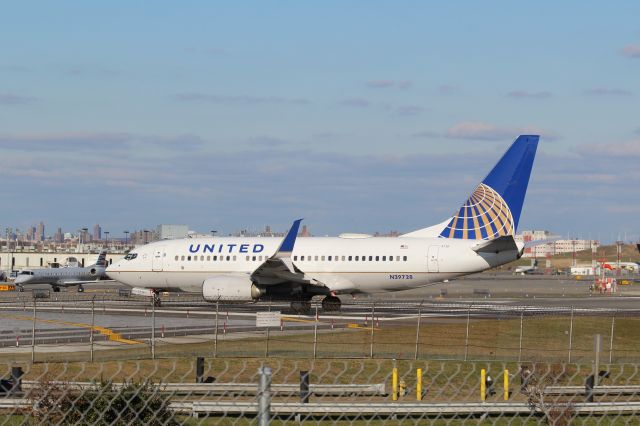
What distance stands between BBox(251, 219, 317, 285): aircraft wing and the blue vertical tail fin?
24.5 ft

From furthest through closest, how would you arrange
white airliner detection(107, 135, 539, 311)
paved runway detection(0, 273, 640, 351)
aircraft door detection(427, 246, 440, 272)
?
aircraft door detection(427, 246, 440, 272), white airliner detection(107, 135, 539, 311), paved runway detection(0, 273, 640, 351)

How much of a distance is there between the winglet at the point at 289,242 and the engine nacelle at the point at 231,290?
2.06m

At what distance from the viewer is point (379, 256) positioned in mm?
47531

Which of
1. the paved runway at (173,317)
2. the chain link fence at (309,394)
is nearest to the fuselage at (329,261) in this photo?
the paved runway at (173,317)

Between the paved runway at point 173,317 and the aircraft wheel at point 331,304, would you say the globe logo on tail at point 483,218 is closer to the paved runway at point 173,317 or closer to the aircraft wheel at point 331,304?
the paved runway at point 173,317

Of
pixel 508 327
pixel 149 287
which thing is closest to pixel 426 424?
pixel 508 327

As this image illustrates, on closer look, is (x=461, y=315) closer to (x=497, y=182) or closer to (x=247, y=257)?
(x=497, y=182)

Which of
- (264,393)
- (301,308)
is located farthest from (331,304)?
(264,393)

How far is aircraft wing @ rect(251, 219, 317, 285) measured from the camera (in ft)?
149

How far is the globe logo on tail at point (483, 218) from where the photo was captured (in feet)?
156

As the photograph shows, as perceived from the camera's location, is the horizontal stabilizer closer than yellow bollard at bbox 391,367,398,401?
No

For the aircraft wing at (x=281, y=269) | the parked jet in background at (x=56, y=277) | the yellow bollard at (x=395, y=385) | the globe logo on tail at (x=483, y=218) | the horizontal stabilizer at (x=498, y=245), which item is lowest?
the parked jet in background at (x=56, y=277)

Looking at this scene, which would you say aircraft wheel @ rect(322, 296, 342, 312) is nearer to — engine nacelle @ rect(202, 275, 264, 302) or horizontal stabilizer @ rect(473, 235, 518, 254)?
engine nacelle @ rect(202, 275, 264, 302)

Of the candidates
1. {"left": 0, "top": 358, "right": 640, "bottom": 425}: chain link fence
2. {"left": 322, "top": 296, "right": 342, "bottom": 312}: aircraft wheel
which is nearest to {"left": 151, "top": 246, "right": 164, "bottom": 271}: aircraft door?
{"left": 322, "top": 296, "right": 342, "bottom": 312}: aircraft wheel
